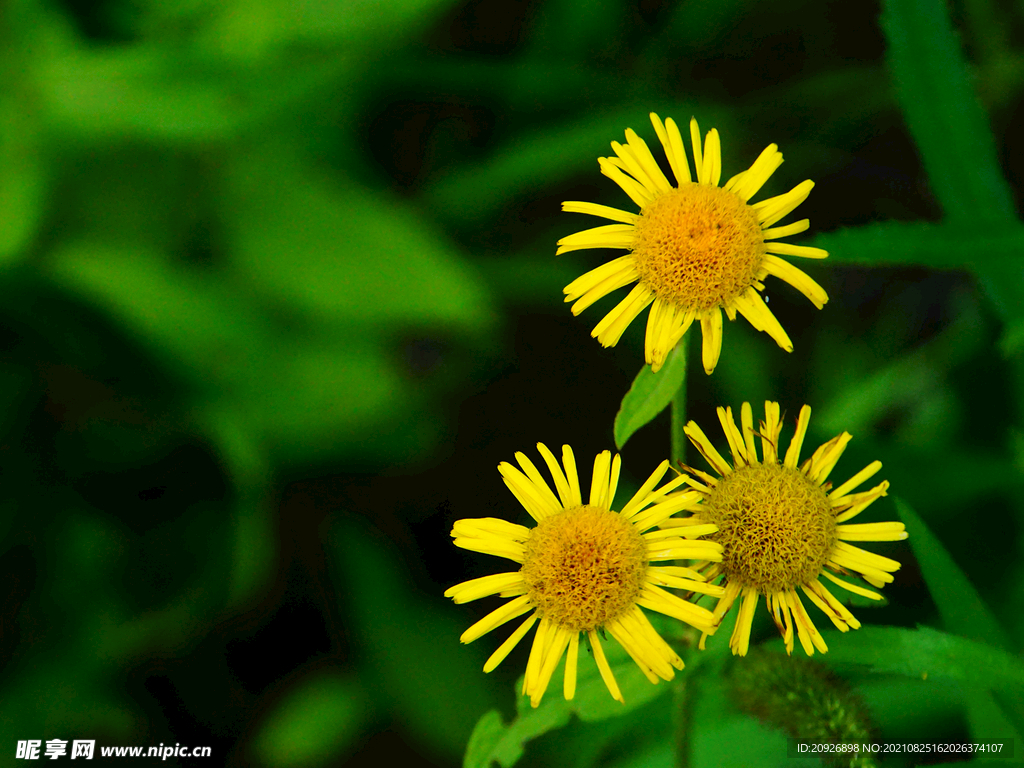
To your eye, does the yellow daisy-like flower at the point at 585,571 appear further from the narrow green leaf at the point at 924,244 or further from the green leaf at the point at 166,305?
the green leaf at the point at 166,305

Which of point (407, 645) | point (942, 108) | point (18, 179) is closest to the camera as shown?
A: point (942, 108)

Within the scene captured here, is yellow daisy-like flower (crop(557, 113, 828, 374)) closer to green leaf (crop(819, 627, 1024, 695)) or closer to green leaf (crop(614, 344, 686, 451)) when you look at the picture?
green leaf (crop(614, 344, 686, 451))

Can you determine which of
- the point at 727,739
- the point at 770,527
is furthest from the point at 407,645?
the point at 770,527

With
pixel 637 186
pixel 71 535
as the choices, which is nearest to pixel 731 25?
pixel 637 186

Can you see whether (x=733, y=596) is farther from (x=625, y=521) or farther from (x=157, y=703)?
(x=157, y=703)

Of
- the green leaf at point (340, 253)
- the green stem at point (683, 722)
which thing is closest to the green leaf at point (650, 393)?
the green stem at point (683, 722)

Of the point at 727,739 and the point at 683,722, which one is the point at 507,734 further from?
the point at 727,739

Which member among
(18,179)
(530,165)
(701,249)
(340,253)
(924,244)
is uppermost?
(530,165)
